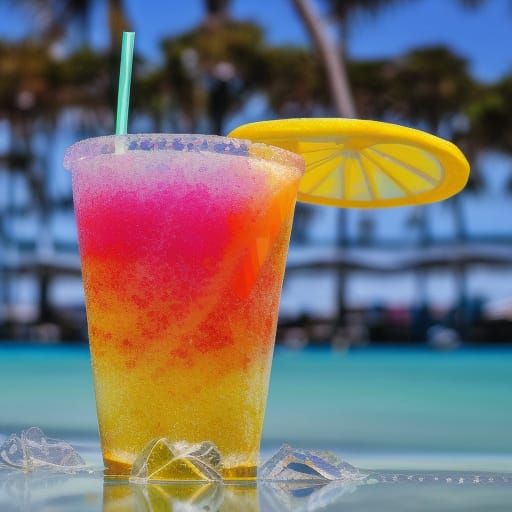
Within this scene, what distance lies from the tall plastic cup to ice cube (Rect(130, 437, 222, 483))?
0.03 m

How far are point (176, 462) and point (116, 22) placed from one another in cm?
1857

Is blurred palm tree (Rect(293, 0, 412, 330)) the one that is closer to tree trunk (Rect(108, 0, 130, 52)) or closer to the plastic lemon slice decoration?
tree trunk (Rect(108, 0, 130, 52))

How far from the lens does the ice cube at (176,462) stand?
47.7 inches

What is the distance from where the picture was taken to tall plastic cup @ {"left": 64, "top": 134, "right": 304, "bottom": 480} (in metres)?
1.28

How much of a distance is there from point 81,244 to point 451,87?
77.0 ft

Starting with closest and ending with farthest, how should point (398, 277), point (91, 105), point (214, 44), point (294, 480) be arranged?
point (294, 480) < point (214, 44) < point (398, 277) < point (91, 105)

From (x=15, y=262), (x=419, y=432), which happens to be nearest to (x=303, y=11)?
(x=419, y=432)

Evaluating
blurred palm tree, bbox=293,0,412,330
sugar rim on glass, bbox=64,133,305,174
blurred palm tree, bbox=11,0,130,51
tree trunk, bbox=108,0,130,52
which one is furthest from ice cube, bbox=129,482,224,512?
blurred palm tree, bbox=11,0,130,51

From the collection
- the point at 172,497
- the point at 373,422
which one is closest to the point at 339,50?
the point at 373,422

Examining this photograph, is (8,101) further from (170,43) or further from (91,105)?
(170,43)

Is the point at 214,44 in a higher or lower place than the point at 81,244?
higher

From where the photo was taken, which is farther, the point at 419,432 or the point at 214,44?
the point at 214,44

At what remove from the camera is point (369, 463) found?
1.67m

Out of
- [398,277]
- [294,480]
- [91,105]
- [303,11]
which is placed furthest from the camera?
[91,105]
